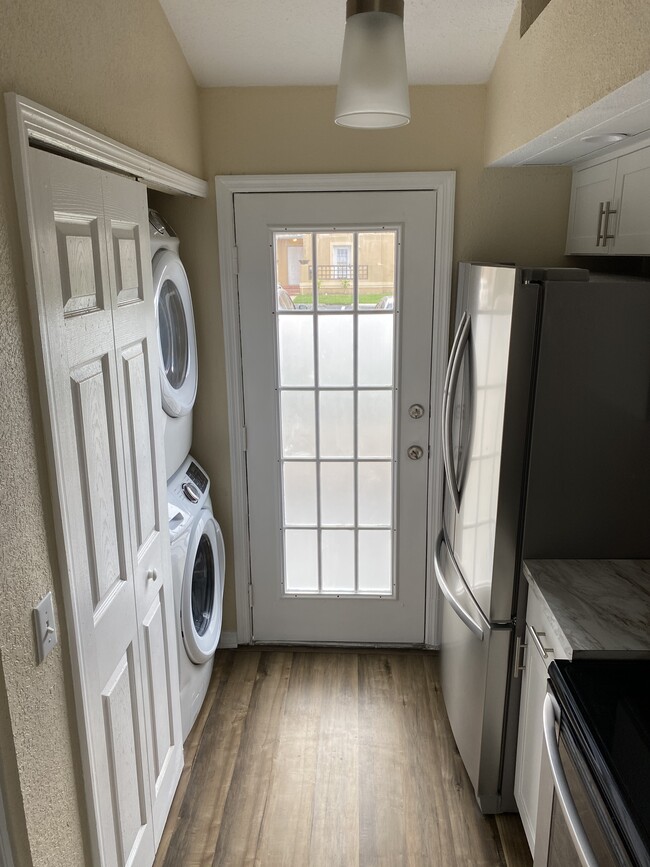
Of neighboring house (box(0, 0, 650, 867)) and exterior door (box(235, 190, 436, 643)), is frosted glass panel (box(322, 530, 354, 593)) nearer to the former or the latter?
exterior door (box(235, 190, 436, 643))

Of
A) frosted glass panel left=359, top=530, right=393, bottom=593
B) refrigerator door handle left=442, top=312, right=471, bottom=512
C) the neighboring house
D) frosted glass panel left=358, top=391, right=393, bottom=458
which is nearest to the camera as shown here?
the neighboring house

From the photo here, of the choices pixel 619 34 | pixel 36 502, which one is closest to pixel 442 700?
pixel 36 502

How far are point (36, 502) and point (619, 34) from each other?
1.50 m

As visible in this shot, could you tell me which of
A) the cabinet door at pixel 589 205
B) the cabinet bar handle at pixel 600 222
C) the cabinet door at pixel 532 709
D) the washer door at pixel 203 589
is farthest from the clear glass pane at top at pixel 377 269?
the cabinet door at pixel 532 709

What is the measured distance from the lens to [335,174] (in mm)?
2674

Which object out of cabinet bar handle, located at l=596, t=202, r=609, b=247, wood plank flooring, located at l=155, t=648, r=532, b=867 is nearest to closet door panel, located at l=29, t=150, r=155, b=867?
wood plank flooring, located at l=155, t=648, r=532, b=867

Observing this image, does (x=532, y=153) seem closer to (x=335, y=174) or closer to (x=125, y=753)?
(x=335, y=174)

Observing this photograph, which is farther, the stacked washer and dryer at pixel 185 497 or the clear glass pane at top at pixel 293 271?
the clear glass pane at top at pixel 293 271

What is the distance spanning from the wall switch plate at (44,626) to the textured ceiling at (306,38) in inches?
74.0

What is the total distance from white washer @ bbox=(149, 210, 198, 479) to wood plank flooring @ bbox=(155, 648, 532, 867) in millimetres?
1064

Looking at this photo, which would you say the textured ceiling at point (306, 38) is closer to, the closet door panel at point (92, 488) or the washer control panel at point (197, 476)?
the closet door panel at point (92, 488)

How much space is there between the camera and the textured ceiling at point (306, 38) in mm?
2164

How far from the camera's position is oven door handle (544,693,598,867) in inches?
49.3

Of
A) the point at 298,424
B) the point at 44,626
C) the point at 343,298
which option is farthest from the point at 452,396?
the point at 44,626
